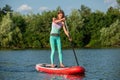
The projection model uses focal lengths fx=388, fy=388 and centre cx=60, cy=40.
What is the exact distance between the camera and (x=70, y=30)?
275ft

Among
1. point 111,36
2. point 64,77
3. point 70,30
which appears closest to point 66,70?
point 64,77

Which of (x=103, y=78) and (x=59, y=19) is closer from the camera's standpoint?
(x=103, y=78)

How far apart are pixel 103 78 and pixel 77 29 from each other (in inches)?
2673

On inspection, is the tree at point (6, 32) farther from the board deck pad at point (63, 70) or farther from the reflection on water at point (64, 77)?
the reflection on water at point (64, 77)

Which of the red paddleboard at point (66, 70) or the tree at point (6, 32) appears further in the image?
the tree at point (6, 32)

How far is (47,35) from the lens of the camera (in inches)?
3297

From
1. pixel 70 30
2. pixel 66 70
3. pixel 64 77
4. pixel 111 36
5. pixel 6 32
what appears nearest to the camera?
pixel 64 77

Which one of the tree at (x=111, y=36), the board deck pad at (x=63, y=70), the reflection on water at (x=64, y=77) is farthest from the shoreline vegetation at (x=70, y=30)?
the reflection on water at (x=64, y=77)

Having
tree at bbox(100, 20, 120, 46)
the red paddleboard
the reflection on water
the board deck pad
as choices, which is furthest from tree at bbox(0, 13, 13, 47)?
the reflection on water

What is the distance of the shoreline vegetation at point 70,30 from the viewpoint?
247 feet

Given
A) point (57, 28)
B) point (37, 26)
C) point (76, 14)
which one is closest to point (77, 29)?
point (76, 14)

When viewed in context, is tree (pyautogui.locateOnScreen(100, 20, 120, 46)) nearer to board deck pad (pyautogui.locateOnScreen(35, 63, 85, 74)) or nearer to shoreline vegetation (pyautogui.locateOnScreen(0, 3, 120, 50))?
shoreline vegetation (pyautogui.locateOnScreen(0, 3, 120, 50))

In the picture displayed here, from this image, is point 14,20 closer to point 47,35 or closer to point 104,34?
point 47,35

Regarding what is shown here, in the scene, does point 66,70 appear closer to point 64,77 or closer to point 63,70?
point 63,70
